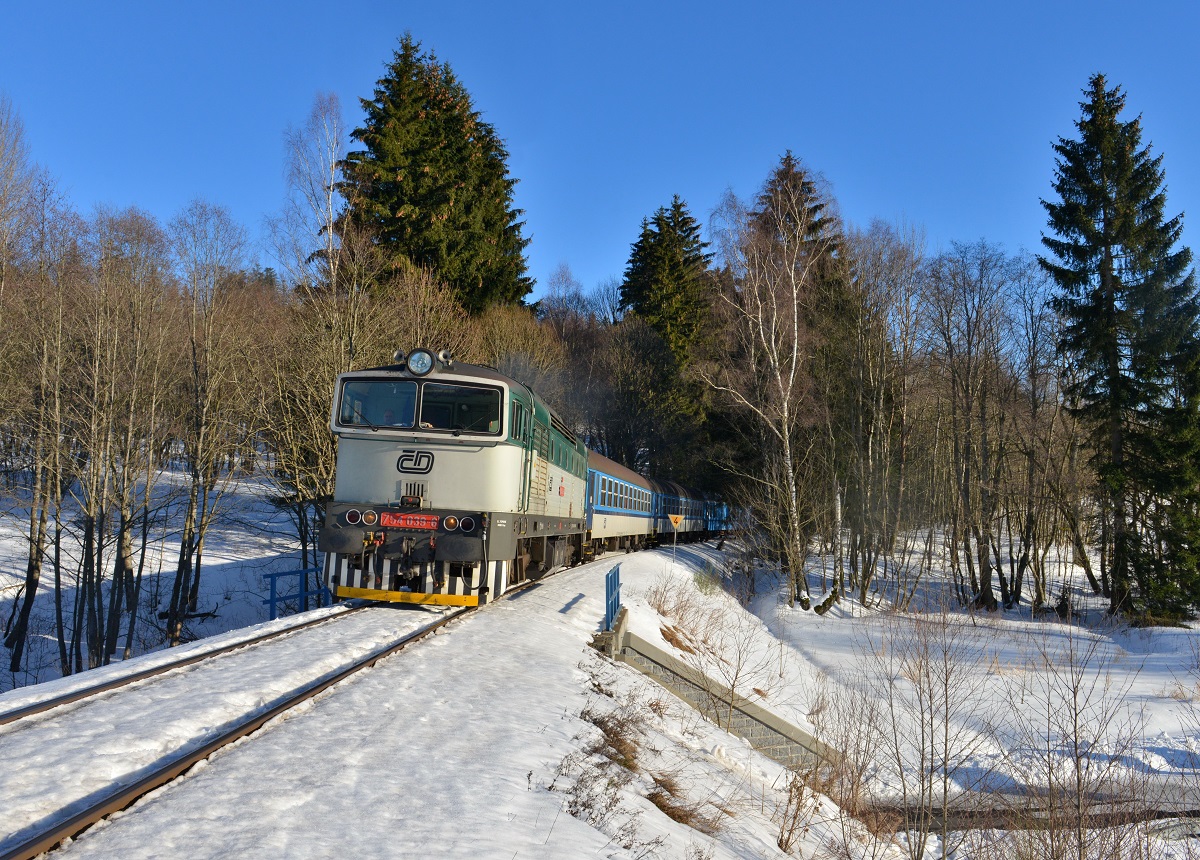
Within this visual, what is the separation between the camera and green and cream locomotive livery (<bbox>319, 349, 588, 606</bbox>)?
31.6ft

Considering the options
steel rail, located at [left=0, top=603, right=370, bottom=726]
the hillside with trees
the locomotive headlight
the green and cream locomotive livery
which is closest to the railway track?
steel rail, located at [left=0, top=603, right=370, bottom=726]

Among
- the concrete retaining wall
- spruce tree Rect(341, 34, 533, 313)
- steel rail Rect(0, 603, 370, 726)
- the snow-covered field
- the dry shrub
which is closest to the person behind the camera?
the snow-covered field

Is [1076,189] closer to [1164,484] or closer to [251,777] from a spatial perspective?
[1164,484]

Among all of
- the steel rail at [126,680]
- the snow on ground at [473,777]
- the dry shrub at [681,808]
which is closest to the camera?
the snow on ground at [473,777]

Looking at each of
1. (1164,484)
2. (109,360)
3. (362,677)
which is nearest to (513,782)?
(362,677)

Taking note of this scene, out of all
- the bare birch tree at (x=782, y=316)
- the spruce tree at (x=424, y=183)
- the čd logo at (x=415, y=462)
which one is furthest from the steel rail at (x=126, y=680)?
the spruce tree at (x=424, y=183)

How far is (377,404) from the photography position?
10.2m

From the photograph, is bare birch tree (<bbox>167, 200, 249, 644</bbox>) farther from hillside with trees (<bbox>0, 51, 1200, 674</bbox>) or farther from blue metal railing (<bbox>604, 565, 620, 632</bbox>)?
blue metal railing (<bbox>604, 565, 620, 632</bbox>)

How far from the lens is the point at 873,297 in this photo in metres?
20.5

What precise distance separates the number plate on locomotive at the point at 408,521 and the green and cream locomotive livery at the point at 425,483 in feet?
0.04

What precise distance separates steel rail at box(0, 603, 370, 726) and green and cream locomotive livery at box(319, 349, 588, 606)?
3.97 feet

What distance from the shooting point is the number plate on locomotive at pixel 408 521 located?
380 inches

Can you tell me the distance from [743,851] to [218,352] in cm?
1498

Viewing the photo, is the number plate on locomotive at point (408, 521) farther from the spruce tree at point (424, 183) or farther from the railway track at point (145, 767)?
the spruce tree at point (424, 183)
